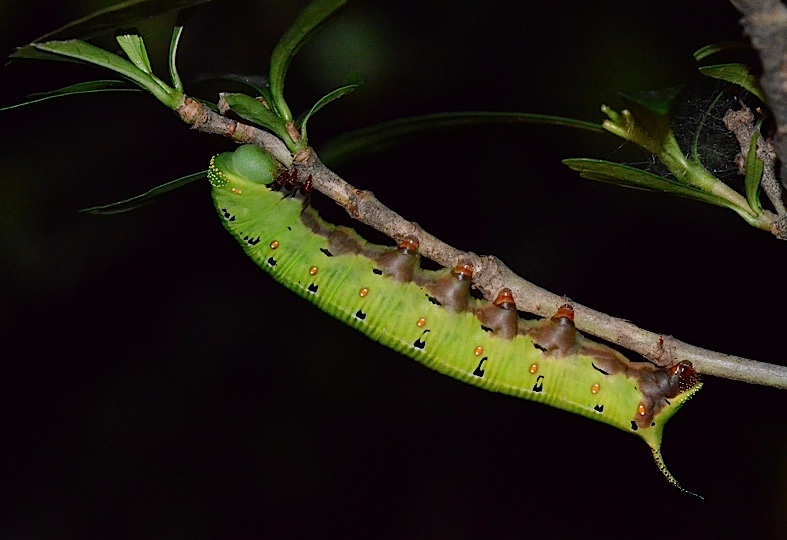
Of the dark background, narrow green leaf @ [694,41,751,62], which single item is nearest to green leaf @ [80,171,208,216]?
narrow green leaf @ [694,41,751,62]

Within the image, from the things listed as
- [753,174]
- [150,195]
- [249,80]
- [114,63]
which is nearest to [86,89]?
[114,63]

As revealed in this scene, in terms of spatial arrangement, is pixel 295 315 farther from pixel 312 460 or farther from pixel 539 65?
pixel 539 65

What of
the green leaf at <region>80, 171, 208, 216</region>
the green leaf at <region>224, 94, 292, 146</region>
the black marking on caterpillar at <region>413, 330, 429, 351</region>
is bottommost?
the green leaf at <region>80, 171, 208, 216</region>

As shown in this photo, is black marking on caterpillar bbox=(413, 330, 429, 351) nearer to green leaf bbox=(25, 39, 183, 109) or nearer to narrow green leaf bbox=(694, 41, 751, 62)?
green leaf bbox=(25, 39, 183, 109)

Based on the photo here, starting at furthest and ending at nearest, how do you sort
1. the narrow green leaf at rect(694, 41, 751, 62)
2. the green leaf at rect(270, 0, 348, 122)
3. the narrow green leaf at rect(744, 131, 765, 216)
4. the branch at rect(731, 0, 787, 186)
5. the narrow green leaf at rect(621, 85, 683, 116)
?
the narrow green leaf at rect(744, 131, 765, 216)
the green leaf at rect(270, 0, 348, 122)
the narrow green leaf at rect(694, 41, 751, 62)
the narrow green leaf at rect(621, 85, 683, 116)
the branch at rect(731, 0, 787, 186)

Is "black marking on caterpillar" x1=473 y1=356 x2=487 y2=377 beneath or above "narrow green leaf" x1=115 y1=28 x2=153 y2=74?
beneath

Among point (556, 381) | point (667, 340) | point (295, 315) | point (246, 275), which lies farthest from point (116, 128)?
point (667, 340)

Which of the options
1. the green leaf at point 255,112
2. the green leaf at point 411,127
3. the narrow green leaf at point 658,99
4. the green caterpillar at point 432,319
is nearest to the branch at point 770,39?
the narrow green leaf at point 658,99
